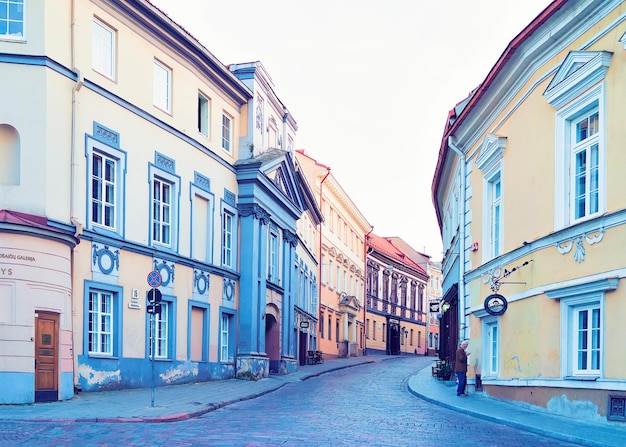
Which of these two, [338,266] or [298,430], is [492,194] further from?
[338,266]

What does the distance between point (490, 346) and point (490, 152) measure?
4.73 meters

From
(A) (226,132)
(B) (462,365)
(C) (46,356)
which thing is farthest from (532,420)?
(A) (226,132)

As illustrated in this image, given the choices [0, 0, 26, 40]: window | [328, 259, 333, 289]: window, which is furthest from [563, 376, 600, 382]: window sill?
[328, 259, 333, 289]: window

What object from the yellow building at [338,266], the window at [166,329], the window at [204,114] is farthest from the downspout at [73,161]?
the yellow building at [338,266]

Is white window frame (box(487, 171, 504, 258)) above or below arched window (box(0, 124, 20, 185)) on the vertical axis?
below

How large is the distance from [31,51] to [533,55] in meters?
10.5

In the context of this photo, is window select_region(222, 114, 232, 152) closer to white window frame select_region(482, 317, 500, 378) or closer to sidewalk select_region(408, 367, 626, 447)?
sidewalk select_region(408, 367, 626, 447)

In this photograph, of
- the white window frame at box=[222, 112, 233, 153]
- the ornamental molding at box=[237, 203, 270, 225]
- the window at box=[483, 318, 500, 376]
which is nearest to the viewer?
the window at box=[483, 318, 500, 376]

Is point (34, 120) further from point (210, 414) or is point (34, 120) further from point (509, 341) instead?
point (509, 341)

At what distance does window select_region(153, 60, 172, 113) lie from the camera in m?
23.2

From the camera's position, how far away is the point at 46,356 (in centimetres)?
1677

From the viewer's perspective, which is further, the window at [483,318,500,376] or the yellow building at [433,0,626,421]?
the window at [483,318,500,376]

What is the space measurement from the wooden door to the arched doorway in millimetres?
16314

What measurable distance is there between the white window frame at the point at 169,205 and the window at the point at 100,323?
2604mm
